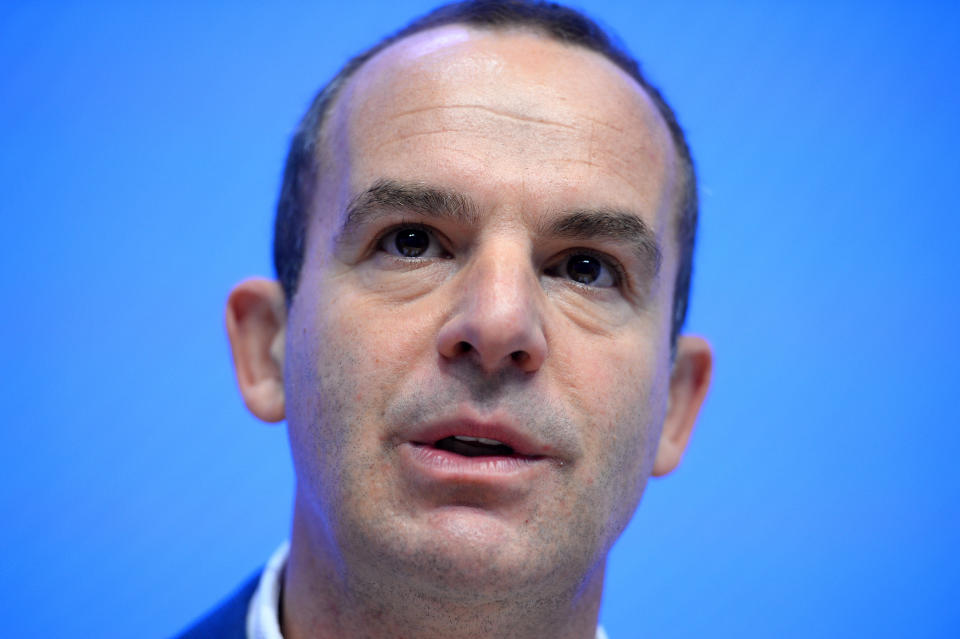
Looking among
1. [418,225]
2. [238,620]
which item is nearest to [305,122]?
[418,225]

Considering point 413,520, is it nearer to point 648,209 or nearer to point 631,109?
point 648,209

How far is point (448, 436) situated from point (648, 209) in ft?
2.20

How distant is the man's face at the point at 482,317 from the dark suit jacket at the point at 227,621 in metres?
0.31

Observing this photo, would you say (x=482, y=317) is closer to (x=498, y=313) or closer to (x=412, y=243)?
(x=498, y=313)

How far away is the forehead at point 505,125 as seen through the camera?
1679 mm

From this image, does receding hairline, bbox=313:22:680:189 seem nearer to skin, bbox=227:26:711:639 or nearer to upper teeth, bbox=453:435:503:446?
skin, bbox=227:26:711:639

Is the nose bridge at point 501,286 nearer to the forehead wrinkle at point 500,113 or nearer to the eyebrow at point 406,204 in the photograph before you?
the eyebrow at point 406,204

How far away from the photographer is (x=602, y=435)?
163 cm

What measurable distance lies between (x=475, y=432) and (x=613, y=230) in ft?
1.71

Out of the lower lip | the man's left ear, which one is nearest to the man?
the lower lip

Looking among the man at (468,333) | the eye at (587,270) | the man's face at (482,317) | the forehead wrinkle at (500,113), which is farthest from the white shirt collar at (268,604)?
A: the forehead wrinkle at (500,113)

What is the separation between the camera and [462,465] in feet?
4.91

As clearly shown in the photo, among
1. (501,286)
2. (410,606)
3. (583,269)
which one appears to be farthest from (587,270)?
(410,606)

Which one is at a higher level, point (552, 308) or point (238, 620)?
point (552, 308)
